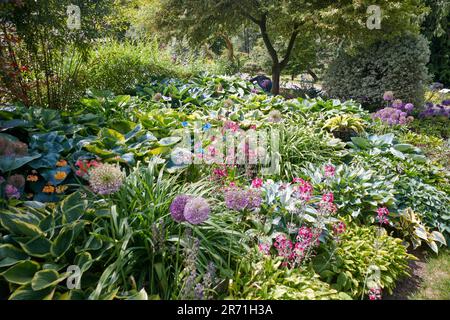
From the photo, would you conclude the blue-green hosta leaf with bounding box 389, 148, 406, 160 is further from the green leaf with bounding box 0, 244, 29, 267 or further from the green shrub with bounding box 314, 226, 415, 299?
the green leaf with bounding box 0, 244, 29, 267

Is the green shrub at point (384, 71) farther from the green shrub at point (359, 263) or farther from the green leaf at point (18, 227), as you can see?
the green leaf at point (18, 227)

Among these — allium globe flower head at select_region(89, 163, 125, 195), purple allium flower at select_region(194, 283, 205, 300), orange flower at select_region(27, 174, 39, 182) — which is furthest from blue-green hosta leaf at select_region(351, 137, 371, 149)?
orange flower at select_region(27, 174, 39, 182)

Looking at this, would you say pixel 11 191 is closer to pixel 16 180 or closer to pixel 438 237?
pixel 16 180

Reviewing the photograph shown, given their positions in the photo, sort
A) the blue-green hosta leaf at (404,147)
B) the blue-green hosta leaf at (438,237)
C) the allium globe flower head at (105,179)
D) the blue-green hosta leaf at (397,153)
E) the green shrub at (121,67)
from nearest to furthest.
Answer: the allium globe flower head at (105,179) < the blue-green hosta leaf at (438,237) < the blue-green hosta leaf at (397,153) < the blue-green hosta leaf at (404,147) < the green shrub at (121,67)

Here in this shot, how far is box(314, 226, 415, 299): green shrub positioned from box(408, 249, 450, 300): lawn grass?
0.15 m

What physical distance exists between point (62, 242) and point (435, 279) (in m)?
2.60

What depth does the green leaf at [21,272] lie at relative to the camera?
65.4 inches

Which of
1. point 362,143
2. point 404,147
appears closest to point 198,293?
point 362,143

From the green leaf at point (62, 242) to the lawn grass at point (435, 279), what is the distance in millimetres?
2236

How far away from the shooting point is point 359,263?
2314 millimetres

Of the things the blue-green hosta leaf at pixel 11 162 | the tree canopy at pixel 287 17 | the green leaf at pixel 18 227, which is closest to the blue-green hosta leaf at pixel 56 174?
the blue-green hosta leaf at pixel 11 162

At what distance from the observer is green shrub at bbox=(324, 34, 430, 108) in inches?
288
